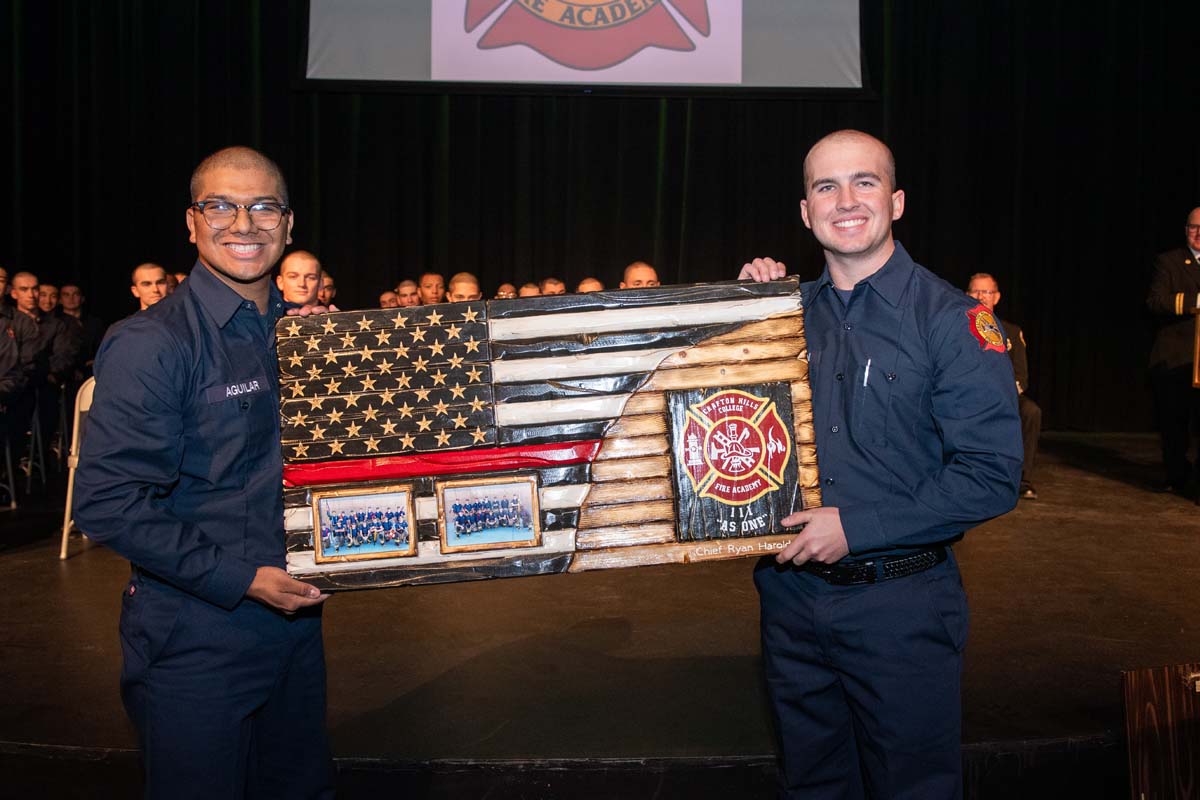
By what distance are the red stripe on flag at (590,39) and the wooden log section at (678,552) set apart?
680 centimetres

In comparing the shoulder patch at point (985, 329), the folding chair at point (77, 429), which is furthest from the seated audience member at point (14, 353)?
the shoulder patch at point (985, 329)

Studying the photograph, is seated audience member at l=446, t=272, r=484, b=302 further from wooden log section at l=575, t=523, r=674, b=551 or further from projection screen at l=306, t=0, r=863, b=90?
wooden log section at l=575, t=523, r=674, b=551

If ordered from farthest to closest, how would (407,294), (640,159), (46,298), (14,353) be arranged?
(640,159) → (407,294) → (46,298) → (14,353)

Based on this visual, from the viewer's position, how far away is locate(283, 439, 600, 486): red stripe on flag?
1.77 metres

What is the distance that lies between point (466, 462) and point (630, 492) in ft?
1.00

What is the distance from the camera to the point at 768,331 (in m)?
1.80

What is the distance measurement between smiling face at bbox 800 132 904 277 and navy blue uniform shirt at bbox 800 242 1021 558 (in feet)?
0.26

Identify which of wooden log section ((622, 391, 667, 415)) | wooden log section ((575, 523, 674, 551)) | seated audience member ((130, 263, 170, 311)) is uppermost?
seated audience member ((130, 263, 170, 311))

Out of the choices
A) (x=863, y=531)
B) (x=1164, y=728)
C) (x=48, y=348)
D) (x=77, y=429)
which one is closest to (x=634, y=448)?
(x=863, y=531)

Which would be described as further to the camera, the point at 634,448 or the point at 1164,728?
the point at 1164,728

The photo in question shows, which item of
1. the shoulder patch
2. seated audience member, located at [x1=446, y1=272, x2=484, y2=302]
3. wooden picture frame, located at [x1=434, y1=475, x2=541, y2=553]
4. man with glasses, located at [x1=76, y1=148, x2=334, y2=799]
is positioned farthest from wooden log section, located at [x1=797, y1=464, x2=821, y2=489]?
seated audience member, located at [x1=446, y1=272, x2=484, y2=302]

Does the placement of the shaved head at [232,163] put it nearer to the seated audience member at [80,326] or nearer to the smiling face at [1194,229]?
the smiling face at [1194,229]

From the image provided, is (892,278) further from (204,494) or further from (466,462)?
(204,494)

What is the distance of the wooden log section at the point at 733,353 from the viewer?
179 cm
